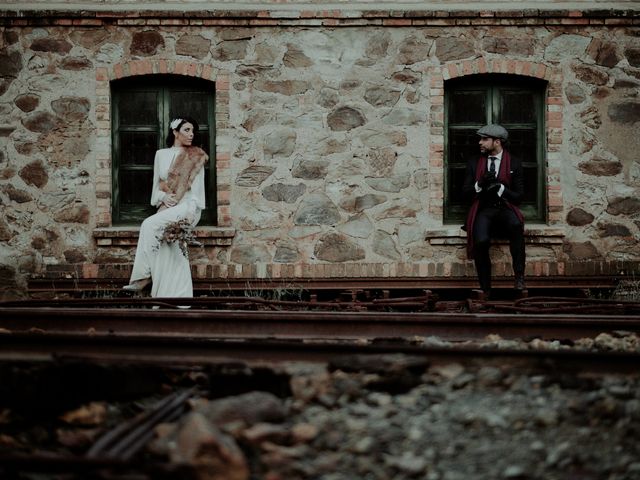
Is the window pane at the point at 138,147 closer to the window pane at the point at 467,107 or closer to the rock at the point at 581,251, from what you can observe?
the window pane at the point at 467,107

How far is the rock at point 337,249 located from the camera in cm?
1023

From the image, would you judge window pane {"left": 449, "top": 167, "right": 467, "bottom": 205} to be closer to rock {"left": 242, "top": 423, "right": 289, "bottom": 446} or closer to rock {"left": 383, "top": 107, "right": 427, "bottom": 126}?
rock {"left": 383, "top": 107, "right": 427, "bottom": 126}

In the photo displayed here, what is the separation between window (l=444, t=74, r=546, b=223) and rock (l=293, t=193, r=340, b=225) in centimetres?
130

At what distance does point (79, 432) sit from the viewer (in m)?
3.88

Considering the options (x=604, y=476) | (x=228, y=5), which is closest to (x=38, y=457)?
(x=604, y=476)

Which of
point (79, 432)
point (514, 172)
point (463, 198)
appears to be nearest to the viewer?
point (79, 432)

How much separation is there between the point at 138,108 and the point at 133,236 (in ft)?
4.82

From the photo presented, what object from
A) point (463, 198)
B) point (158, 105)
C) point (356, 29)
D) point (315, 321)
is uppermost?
point (356, 29)

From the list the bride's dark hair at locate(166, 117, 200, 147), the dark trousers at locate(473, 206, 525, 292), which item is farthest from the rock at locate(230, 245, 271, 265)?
the dark trousers at locate(473, 206, 525, 292)

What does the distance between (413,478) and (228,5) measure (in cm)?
790

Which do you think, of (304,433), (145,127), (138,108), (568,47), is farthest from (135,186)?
(304,433)

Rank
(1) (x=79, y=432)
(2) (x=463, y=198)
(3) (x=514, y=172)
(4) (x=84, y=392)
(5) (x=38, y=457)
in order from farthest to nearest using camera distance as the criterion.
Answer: (2) (x=463, y=198) → (3) (x=514, y=172) → (4) (x=84, y=392) → (1) (x=79, y=432) → (5) (x=38, y=457)

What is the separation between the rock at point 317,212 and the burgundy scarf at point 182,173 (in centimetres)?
124

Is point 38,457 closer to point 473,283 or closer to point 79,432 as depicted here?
point 79,432
